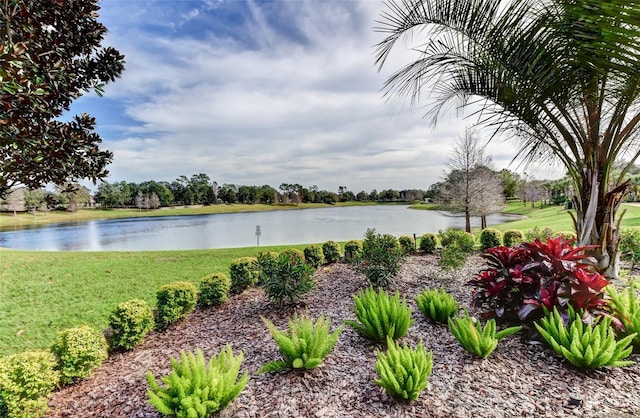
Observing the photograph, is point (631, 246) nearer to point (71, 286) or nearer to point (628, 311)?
point (628, 311)

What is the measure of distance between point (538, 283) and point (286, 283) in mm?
3094

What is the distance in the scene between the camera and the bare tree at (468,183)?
53.8 ft

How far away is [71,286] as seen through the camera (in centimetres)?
740

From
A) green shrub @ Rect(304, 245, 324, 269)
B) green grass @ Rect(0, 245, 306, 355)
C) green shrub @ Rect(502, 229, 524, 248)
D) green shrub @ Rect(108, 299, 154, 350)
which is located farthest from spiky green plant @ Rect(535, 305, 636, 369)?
green grass @ Rect(0, 245, 306, 355)

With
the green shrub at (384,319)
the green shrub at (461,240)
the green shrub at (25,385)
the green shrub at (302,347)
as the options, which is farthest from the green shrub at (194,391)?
the green shrub at (461,240)

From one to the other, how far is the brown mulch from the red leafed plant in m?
0.40

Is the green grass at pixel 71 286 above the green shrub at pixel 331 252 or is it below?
below

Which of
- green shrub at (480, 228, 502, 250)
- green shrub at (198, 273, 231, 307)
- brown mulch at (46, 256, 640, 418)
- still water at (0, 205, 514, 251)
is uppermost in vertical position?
green shrub at (480, 228, 502, 250)

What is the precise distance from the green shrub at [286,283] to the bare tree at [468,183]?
14.6 meters

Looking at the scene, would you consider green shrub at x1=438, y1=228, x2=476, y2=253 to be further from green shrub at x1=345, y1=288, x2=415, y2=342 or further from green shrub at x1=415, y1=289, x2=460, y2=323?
green shrub at x1=345, y1=288, x2=415, y2=342

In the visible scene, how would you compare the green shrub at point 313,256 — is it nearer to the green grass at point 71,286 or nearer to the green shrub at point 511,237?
the green grass at point 71,286

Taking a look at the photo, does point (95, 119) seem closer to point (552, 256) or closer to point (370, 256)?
point (370, 256)

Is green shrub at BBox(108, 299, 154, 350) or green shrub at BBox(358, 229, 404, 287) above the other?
green shrub at BBox(358, 229, 404, 287)

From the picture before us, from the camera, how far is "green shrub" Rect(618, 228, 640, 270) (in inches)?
253
